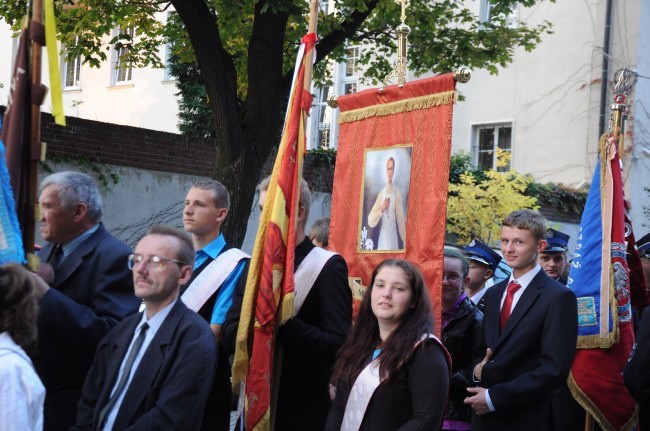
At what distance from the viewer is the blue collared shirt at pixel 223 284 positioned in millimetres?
5066

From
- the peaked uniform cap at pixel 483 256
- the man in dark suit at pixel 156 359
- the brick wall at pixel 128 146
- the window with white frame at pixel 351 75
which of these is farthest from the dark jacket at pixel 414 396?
the window with white frame at pixel 351 75

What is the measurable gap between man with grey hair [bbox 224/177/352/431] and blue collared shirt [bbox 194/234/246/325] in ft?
0.15

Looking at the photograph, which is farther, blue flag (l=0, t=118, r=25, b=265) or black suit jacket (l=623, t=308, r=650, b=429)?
black suit jacket (l=623, t=308, r=650, b=429)

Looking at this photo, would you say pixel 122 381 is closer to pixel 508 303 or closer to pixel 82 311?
pixel 82 311

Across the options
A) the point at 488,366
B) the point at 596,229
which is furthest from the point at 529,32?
the point at 488,366

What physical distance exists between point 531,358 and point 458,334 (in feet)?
2.48

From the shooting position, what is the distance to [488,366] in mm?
5191

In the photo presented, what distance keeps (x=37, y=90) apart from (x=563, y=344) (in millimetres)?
2966

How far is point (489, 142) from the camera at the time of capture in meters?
21.2

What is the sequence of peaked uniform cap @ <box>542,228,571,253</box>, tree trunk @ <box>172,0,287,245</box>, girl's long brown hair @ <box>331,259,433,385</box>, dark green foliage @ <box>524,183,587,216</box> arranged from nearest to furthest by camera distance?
girl's long brown hair @ <box>331,259,433,385</box> → peaked uniform cap @ <box>542,228,571,253</box> → tree trunk @ <box>172,0,287,245</box> → dark green foliage @ <box>524,183,587,216</box>

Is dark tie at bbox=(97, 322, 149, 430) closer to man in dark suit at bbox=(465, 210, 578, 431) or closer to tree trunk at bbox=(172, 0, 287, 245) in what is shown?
man in dark suit at bbox=(465, 210, 578, 431)

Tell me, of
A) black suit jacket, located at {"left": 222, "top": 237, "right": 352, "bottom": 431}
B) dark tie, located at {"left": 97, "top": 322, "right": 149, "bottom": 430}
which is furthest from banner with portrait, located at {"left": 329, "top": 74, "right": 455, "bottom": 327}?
dark tie, located at {"left": 97, "top": 322, "right": 149, "bottom": 430}

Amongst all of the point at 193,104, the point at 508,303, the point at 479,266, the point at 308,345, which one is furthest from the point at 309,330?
the point at 193,104

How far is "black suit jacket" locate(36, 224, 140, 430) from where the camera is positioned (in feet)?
14.1
